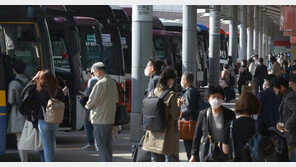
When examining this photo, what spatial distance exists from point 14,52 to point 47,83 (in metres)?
2.38

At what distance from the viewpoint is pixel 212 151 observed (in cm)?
720

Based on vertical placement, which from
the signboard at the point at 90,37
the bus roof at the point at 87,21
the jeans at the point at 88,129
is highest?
the bus roof at the point at 87,21

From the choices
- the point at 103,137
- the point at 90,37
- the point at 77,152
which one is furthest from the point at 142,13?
the point at 90,37

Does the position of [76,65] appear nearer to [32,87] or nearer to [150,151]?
[32,87]

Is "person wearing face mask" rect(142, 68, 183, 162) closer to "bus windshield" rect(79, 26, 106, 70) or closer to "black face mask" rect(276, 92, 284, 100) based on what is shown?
"black face mask" rect(276, 92, 284, 100)

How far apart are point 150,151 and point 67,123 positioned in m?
5.74

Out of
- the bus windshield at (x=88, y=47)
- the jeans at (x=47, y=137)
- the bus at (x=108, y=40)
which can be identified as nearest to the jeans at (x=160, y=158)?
the jeans at (x=47, y=137)

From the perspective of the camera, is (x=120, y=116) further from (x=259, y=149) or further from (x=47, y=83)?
(x=259, y=149)

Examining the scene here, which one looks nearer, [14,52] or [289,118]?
[289,118]

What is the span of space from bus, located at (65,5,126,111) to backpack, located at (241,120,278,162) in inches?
436

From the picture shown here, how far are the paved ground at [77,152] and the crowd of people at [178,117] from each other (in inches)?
45.4

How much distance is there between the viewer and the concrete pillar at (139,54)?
41.9ft

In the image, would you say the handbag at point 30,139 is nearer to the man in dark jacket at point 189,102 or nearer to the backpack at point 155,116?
the man in dark jacket at point 189,102

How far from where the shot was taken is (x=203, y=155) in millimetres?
7523
